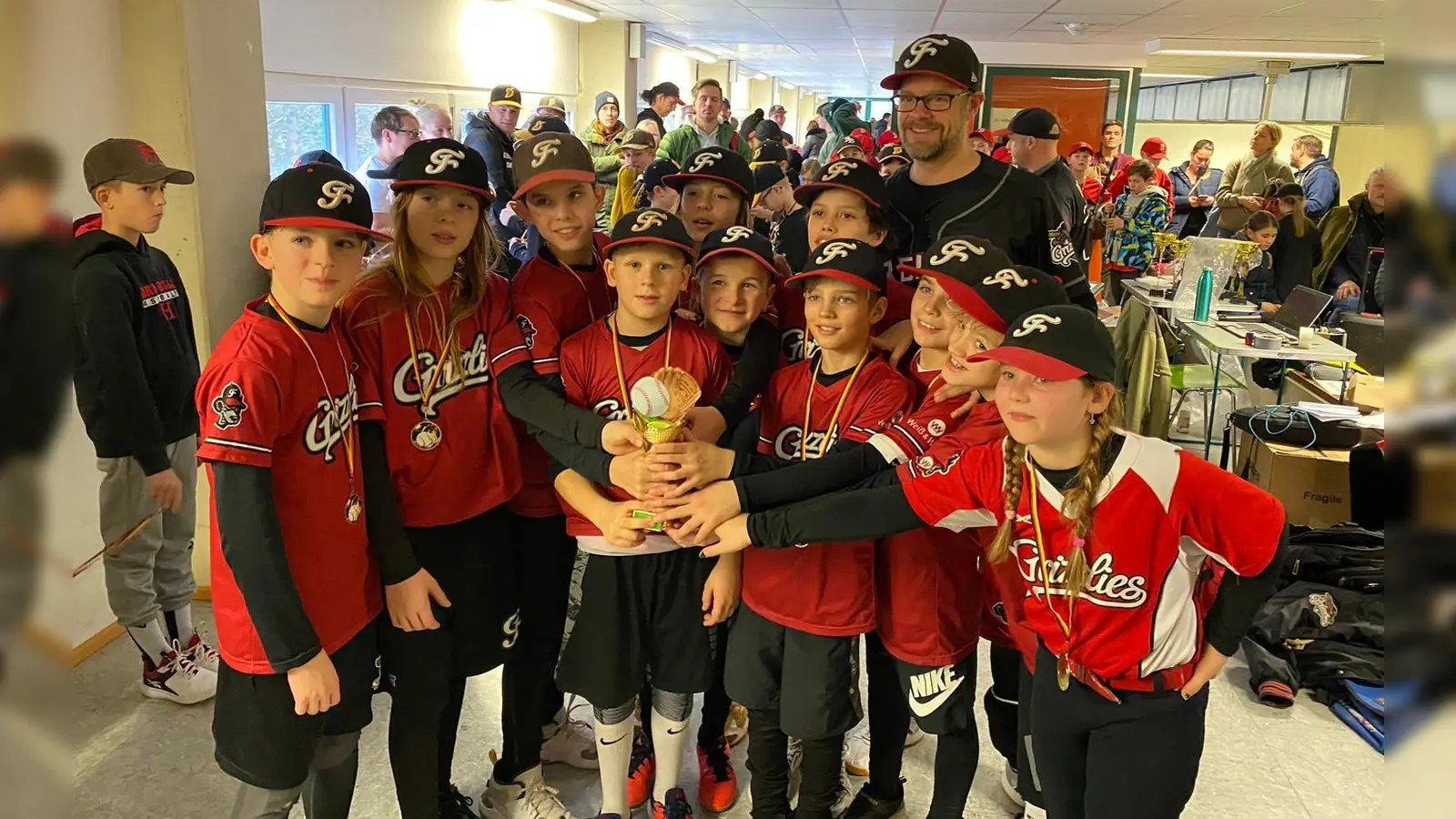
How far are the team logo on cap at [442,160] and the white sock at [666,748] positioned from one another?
1370 mm

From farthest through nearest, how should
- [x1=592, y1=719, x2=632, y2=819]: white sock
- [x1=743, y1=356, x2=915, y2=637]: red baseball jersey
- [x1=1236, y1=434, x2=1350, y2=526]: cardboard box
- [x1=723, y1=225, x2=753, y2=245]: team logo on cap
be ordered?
1. [x1=1236, y1=434, x2=1350, y2=526]: cardboard box
2. [x1=592, y1=719, x2=632, y2=819]: white sock
3. [x1=723, y1=225, x2=753, y2=245]: team logo on cap
4. [x1=743, y1=356, x2=915, y2=637]: red baseball jersey

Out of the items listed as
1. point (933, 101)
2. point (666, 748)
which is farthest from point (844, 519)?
point (933, 101)

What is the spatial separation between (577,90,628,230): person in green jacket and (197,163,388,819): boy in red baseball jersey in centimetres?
289

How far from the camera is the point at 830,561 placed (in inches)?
82.5

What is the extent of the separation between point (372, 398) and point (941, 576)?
130 cm

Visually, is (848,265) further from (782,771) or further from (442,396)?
(782,771)

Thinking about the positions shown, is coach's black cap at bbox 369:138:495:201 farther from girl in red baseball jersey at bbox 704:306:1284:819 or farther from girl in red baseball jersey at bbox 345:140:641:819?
girl in red baseball jersey at bbox 704:306:1284:819

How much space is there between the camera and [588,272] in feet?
7.83

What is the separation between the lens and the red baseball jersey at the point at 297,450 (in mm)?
1647

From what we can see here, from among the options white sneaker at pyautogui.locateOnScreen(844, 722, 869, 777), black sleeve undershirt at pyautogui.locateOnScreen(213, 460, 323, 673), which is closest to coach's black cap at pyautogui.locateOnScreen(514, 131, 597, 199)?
black sleeve undershirt at pyautogui.locateOnScreen(213, 460, 323, 673)

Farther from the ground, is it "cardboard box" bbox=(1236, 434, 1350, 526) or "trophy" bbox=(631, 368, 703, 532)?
"trophy" bbox=(631, 368, 703, 532)

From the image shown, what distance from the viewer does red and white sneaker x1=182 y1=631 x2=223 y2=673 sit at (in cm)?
307

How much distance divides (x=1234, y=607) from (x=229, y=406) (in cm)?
184

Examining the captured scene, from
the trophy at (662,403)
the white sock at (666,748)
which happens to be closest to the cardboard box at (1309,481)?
the white sock at (666,748)
